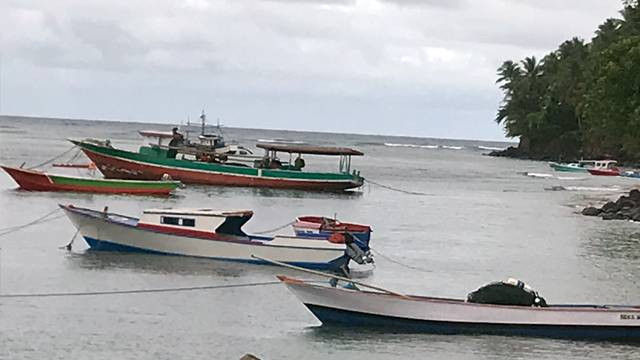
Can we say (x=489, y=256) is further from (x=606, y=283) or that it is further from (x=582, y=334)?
(x=582, y=334)

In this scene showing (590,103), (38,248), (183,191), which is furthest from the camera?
(590,103)

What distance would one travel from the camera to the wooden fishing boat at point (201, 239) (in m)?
29.7

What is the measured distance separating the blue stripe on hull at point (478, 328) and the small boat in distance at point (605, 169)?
2757 inches

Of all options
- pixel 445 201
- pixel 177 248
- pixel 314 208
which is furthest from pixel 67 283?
pixel 445 201

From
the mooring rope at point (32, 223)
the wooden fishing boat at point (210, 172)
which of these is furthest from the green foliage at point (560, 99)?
the mooring rope at point (32, 223)

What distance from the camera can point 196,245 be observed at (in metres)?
31.0

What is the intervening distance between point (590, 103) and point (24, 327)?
45.6 metres

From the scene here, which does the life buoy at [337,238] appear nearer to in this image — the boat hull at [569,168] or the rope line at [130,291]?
the rope line at [130,291]

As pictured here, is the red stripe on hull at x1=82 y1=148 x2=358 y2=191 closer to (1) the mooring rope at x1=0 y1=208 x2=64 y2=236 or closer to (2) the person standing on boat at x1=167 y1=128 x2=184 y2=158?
(2) the person standing on boat at x1=167 y1=128 x2=184 y2=158

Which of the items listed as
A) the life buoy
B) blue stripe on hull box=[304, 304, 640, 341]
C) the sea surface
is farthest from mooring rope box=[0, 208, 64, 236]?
blue stripe on hull box=[304, 304, 640, 341]

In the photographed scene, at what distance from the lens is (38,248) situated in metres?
33.3

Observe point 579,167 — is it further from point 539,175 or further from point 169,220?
point 169,220

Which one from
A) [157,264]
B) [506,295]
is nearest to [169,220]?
[157,264]

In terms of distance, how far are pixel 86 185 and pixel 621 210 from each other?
21759 millimetres
